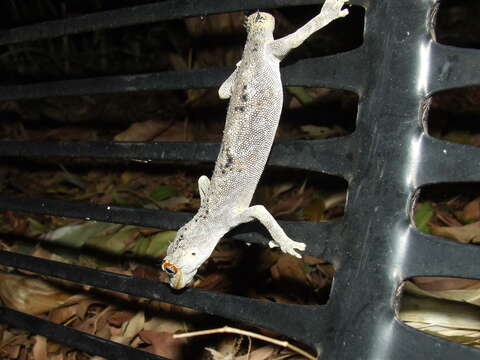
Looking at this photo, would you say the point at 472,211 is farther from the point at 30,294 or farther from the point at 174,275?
the point at 30,294

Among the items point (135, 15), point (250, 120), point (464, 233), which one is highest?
point (135, 15)

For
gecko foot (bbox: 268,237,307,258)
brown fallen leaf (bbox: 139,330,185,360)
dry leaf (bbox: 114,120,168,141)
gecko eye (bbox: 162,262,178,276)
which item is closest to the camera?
gecko foot (bbox: 268,237,307,258)

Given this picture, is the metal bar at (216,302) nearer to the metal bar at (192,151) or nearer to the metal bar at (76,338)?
the metal bar at (76,338)

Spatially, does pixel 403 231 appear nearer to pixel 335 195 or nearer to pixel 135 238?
pixel 335 195

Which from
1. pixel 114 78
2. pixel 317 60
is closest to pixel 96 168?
pixel 114 78

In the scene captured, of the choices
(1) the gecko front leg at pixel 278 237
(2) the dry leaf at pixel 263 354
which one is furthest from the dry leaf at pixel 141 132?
(1) the gecko front leg at pixel 278 237

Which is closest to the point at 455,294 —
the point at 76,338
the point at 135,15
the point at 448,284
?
the point at 448,284

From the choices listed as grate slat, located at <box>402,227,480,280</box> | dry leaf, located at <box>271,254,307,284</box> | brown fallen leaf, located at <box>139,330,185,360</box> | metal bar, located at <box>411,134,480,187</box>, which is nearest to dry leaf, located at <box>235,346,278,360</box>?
brown fallen leaf, located at <box>139,330,185,360</box>

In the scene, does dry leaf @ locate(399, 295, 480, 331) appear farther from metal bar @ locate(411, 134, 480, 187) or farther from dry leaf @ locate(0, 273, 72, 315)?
dry leaf @ locate(0, 273, 72, 315)
